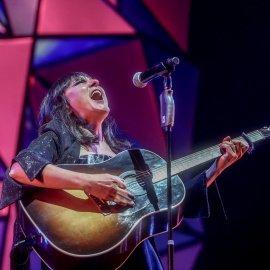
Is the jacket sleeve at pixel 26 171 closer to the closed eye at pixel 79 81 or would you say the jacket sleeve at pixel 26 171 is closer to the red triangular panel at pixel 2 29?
the closed eye at pixel 79 81

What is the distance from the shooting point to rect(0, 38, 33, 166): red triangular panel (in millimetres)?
2672

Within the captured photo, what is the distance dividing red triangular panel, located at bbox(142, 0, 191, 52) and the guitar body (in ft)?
6.31

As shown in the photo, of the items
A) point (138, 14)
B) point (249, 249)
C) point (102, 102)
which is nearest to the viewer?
point (102, 102)

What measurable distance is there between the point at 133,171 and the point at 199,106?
61.3 inches

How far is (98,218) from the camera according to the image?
1.74 metres

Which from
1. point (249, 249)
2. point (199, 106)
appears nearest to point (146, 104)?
point (199, 106)

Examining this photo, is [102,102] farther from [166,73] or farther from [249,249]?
[249,249]

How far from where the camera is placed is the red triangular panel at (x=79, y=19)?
118 inches

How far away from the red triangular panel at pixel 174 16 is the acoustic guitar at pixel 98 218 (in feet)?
6.05

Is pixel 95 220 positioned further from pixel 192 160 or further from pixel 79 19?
pixel 79 19

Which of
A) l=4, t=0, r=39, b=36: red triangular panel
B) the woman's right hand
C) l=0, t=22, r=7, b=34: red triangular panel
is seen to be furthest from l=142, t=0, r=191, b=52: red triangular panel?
the woman's right hand

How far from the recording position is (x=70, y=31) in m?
3.04

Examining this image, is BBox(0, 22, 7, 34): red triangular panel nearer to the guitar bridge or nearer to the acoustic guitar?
the acoustic guitar

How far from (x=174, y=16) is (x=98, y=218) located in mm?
2499
